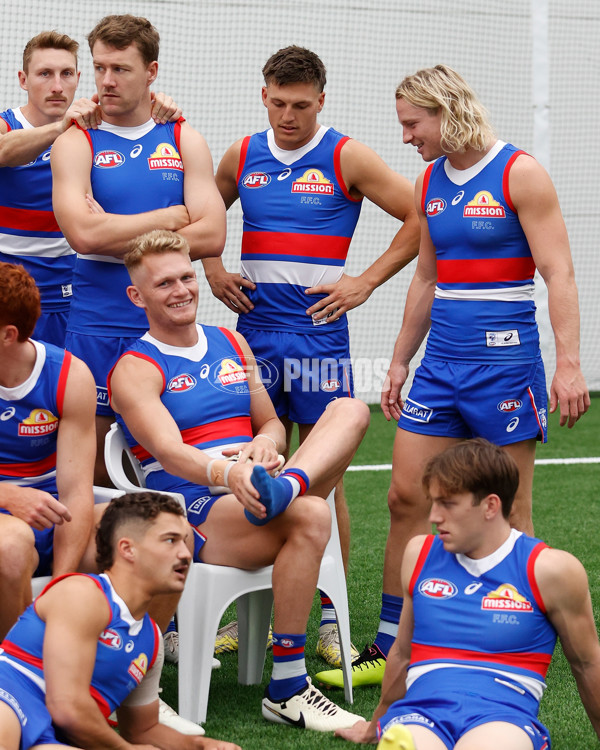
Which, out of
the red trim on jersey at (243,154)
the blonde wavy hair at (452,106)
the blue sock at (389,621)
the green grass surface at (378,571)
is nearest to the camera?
the green grass surface at (378,571)

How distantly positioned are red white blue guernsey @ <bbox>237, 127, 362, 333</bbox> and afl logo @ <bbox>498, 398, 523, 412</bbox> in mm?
947

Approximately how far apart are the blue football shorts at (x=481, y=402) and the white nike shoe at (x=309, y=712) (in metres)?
0.95

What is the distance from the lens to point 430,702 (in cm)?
246

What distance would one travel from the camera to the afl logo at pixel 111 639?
2.47m

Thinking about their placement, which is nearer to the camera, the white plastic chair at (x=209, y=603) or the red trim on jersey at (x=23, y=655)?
the red trim on jersey at (x=23, y=655)

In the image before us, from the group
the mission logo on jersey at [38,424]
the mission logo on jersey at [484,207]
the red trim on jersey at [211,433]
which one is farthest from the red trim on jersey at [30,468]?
the mission logo on jersey at [484,207]

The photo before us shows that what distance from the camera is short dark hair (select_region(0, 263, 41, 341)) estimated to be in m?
2.85

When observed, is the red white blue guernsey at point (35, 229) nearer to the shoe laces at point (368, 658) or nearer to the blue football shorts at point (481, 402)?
the blue football shorts at point (481, 402)

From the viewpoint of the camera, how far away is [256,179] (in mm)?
4156

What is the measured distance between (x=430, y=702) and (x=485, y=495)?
0.50 meters

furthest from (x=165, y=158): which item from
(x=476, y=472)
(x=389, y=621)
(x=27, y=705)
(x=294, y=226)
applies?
(x=27, y=705)

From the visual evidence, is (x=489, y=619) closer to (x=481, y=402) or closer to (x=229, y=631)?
(x=481, y=402)

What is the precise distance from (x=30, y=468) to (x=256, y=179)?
63.1 inches

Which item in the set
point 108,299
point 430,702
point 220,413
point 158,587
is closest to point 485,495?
point 430,702
